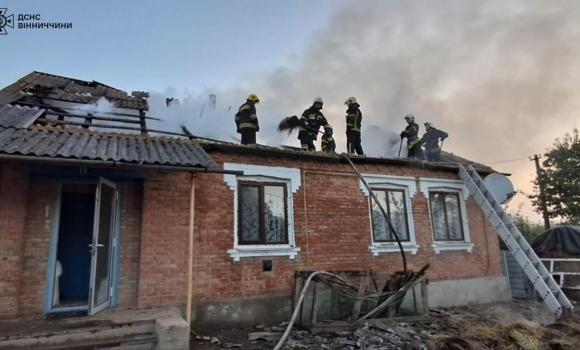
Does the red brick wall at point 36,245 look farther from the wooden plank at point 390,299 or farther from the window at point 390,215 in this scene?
the window at point 390,215

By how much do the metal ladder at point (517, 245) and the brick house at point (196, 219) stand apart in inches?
16.2

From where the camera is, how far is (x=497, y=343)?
5945mm

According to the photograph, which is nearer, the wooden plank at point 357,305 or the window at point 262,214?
the wooden plank at point 357,305

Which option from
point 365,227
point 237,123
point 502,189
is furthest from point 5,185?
point 502,189

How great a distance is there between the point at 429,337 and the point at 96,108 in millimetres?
8602

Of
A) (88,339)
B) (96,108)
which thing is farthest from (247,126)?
(88,339)

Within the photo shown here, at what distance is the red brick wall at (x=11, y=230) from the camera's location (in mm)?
5652

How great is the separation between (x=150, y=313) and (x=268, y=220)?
3.04 metres

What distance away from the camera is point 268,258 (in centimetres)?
764

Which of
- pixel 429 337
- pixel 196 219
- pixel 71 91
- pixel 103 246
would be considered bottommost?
pixel 429 337

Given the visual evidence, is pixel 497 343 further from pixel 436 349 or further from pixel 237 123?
pixel 237 123

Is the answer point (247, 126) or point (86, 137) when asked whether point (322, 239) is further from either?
point (86, 137)

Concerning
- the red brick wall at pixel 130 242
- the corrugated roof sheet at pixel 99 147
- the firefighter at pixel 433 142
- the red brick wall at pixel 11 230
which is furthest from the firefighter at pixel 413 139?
the red brick wall at pixel 11 230

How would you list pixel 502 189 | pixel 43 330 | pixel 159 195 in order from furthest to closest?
1. pixel 502 189
2. pixel 159 195
3. pixel 43 330
